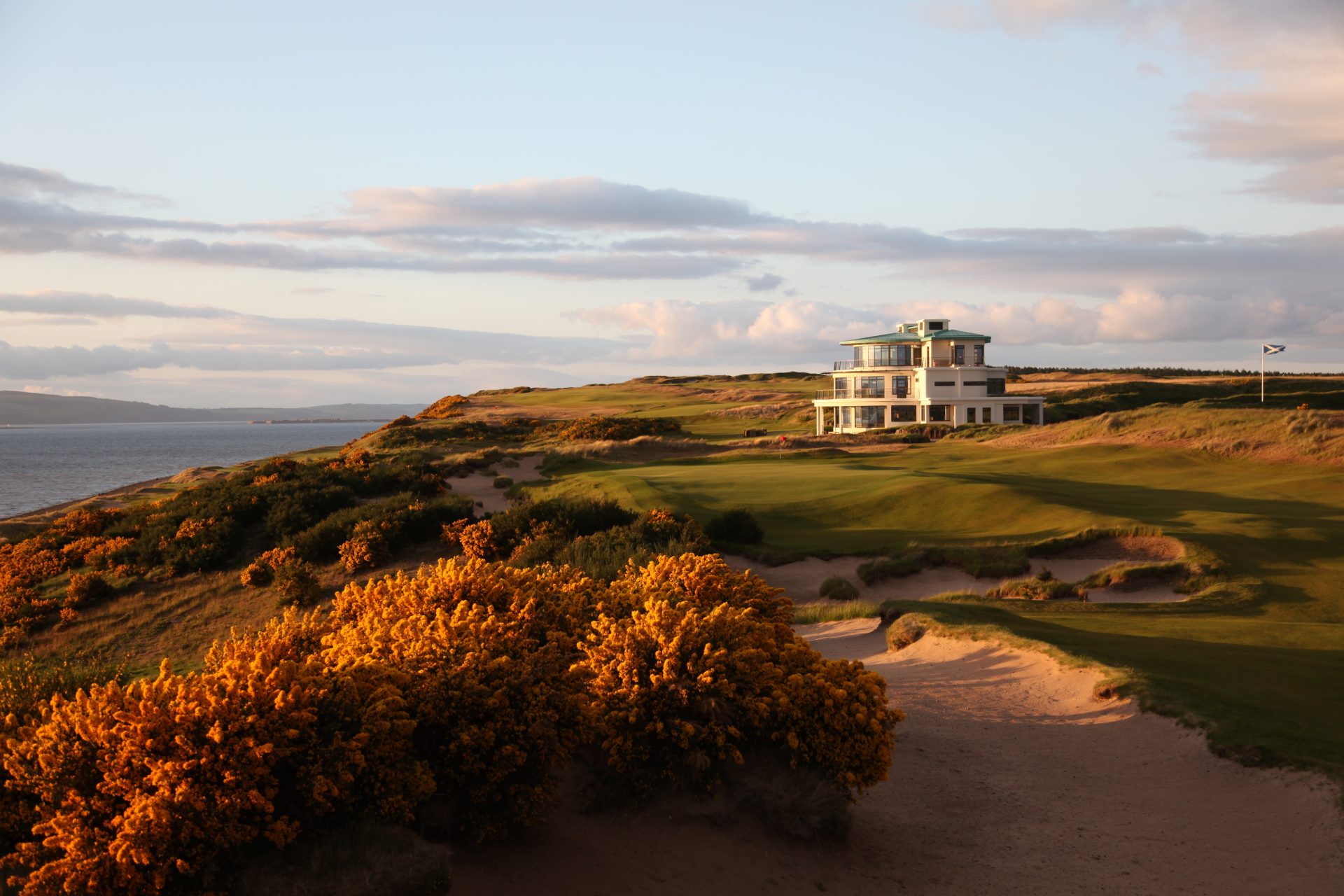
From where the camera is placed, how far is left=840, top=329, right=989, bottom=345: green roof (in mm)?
65125

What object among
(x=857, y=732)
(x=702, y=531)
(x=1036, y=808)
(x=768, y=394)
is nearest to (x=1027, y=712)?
(x=1036, y=808)

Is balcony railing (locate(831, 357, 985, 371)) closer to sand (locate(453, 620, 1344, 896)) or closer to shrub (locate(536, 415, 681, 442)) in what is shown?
shrub (locate(536, 415, 681, 442))

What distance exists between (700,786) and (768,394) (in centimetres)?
9717

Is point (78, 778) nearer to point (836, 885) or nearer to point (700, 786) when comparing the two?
point (700, 786)

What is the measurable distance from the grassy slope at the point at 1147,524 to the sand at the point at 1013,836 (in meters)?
0.64

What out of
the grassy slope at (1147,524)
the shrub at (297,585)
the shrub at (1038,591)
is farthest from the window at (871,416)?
the shrub at (297,585)

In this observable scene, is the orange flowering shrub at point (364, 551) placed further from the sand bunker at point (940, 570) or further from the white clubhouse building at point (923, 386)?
the white clubhouse building at point (923, 386)

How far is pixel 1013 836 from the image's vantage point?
26.2 ft

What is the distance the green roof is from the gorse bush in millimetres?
58585

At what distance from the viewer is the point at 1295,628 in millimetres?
13320

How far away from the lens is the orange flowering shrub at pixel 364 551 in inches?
813

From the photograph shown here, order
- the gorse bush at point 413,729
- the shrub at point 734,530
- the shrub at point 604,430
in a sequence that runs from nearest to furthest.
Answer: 1. the gorse bush at point 413,729
2. the shrub at point 734,530
3. the shrub at point 604,430

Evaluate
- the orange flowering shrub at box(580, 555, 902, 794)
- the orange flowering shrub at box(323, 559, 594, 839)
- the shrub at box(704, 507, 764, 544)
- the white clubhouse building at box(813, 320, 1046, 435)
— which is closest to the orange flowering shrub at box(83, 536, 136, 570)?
the shrub at box(704, 507, 764, 544)

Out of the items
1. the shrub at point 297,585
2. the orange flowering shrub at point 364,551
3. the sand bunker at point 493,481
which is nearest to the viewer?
the shrub at point 297,585
